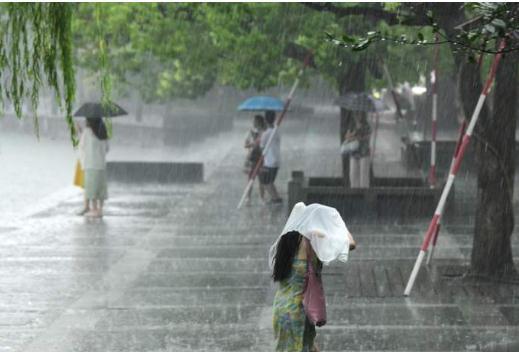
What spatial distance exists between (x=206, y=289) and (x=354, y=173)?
7483 mm

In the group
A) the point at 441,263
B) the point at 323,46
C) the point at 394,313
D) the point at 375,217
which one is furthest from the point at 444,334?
the point at 323,46

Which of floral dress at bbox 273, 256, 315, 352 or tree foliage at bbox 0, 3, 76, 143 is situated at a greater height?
tree foliage at bbox 0, 3, 76, 143

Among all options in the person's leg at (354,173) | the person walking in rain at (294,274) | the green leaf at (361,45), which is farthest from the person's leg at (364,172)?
the green leaf at (361,45)

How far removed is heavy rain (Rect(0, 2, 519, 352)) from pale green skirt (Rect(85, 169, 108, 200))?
0.12ft

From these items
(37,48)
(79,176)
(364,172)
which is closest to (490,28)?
(37,48)

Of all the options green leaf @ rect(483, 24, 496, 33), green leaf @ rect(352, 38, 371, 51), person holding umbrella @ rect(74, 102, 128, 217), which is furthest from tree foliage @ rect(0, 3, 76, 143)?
person holding umbrella @ rect(74, 102, 128, 217)

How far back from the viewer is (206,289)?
41.5ft

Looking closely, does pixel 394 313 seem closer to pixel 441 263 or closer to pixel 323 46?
pixel 441 263

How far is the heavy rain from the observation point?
29.2 feet

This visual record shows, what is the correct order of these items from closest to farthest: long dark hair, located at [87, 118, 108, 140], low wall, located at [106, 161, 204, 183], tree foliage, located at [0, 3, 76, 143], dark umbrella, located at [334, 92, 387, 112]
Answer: tree foliage, located at [0, 3, 76, 143] → long dark hair, located at [87, 118, 108, 140] → dark umbrella, located at [334, 92, 387, 112] → low wall, located at [106, 161, 204, 183]

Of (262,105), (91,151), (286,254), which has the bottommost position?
(91,151)

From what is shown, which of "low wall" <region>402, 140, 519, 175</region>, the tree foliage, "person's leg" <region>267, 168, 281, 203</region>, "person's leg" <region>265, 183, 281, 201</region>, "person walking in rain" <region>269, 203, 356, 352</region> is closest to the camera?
"person walking in rain" <region>269, 203, 356, 352</region>

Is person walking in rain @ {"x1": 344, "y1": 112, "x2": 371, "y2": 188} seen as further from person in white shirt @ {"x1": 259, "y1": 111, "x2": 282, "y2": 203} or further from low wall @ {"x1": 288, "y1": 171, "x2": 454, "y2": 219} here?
person in white shirt @ {"x1": 259, "y1": 111, "x2": 282, "y2": 203}

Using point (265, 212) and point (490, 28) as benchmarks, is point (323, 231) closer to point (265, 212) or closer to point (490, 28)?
point (490, 28)
